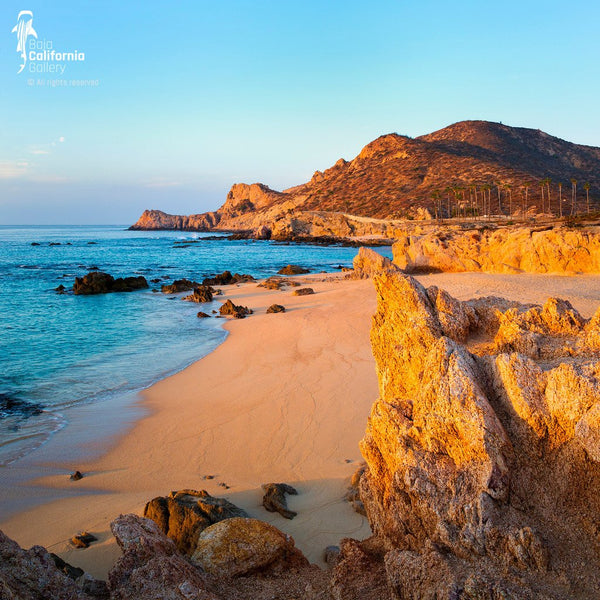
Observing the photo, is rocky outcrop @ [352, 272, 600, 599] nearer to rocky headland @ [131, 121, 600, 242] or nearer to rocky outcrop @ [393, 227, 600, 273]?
rocky outcrop @ [393, 227, 600, 273]

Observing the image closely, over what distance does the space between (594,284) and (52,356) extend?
69.1 feet

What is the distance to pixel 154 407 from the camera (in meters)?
11.7

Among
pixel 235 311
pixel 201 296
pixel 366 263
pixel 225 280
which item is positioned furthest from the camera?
pixel 225 280

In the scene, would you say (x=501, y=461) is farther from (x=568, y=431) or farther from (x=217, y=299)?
(x=217, y=299)

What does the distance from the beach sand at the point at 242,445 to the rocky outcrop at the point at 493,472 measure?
6.74 feet

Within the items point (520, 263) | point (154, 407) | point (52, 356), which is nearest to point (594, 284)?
point (520, 263)

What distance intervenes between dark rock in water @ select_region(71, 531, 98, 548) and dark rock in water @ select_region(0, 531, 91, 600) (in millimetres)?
2352

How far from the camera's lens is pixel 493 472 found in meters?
3.86

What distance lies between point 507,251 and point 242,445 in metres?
20.2

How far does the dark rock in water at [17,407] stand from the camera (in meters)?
11.5

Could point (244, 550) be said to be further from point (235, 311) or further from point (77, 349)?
point (235, 311)

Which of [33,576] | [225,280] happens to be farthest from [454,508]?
[225,280]

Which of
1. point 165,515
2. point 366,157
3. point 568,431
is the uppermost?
A: point 366,157

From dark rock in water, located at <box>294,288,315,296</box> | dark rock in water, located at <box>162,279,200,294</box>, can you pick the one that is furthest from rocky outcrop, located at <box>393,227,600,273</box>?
dark rock in water, located at <box>162,279,200,294</box>
